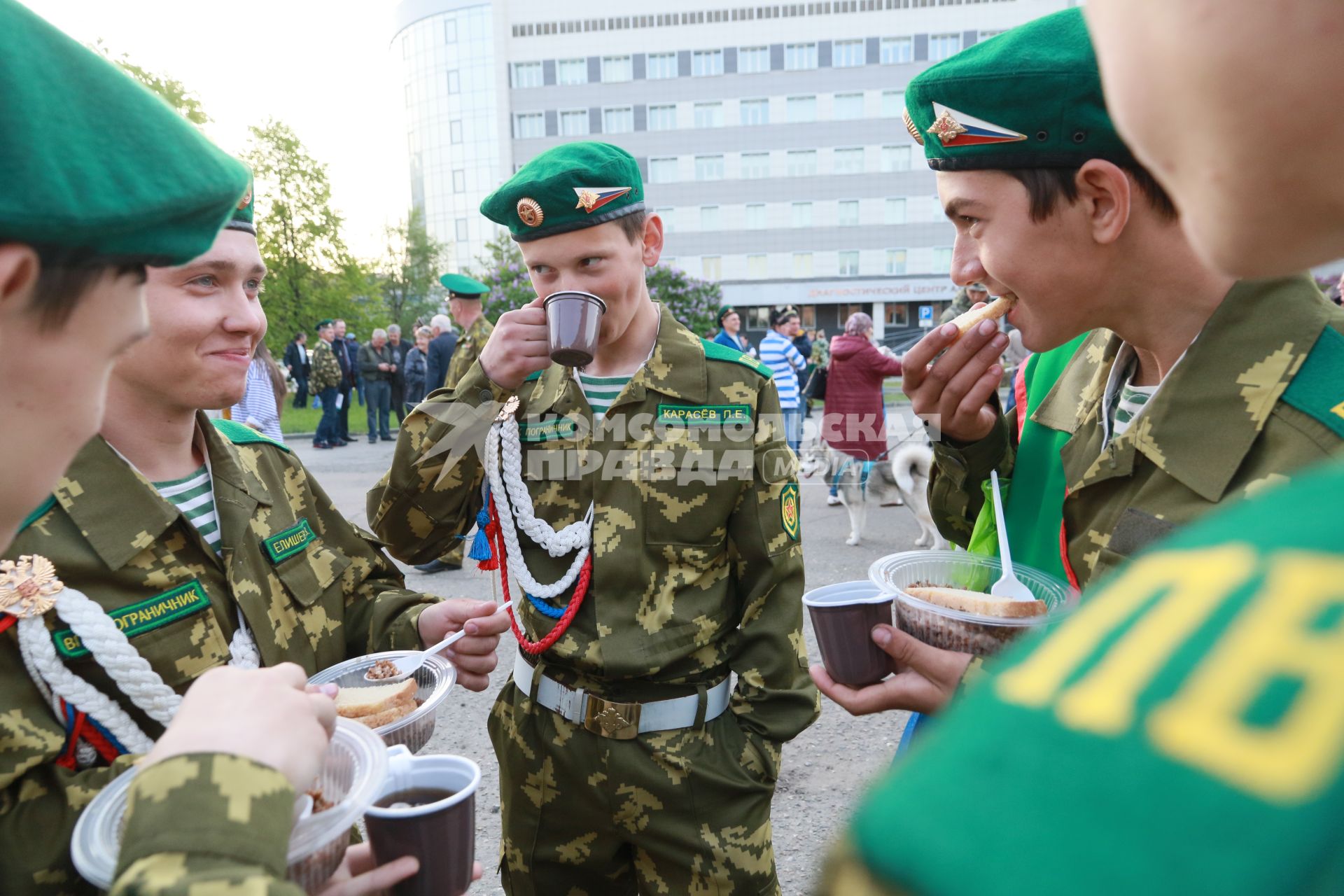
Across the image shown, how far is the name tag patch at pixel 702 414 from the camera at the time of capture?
100 inches

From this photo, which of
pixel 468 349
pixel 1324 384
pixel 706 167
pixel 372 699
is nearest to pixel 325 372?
pixel 468 349

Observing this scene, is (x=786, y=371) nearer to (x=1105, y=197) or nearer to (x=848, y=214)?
(x=1105, y=197)

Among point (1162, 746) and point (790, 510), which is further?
point (790, 510)

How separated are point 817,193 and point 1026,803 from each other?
4624 cm

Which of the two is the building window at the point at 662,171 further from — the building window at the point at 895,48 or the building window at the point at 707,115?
the building window at the point at 895,48

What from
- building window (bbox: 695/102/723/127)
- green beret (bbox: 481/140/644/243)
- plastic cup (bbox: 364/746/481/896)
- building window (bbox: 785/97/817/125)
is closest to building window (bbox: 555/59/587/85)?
building window (bbox: 695/102/723/127)

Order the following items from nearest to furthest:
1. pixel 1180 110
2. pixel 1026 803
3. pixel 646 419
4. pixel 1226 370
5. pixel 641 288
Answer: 1. pixel 1026 803
2. pixel 1180 110
3. pixel 1226 370
4. pixel 646 419
5. pixel 641 288

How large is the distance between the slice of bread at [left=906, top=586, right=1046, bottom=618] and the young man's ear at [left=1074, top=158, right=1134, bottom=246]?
0.80m

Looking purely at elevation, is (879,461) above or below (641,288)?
below

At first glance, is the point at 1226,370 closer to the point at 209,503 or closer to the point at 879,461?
the point at 209,503

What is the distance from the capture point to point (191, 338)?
193 centimetres

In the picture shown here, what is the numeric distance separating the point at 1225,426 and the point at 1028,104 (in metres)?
0.78

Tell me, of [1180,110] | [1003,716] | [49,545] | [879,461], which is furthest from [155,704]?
[879,461]

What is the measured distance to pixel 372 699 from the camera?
179cm
